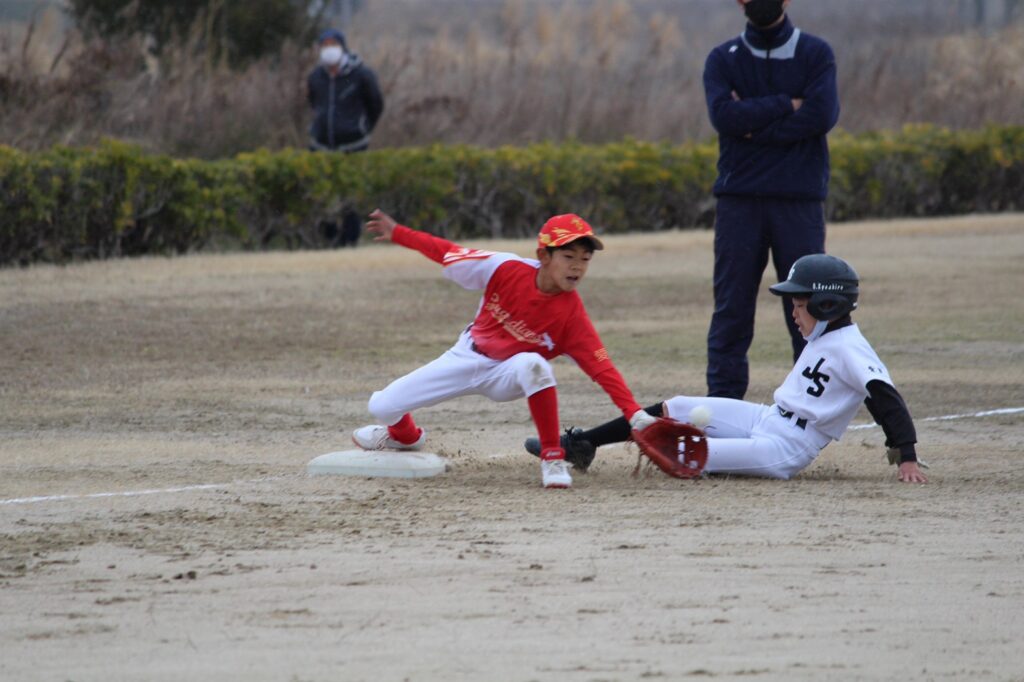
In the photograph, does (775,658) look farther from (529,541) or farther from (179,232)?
(179,232)

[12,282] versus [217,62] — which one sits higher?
[217,62]

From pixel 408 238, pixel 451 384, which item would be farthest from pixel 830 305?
pixel 408 238

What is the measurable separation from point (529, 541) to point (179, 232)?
11.5m

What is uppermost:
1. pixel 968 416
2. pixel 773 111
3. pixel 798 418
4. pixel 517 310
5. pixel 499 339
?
pixel 773 111

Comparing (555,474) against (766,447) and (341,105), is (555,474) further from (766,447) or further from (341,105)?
(341,105)

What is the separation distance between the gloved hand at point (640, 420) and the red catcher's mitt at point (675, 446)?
→ 0.10ft

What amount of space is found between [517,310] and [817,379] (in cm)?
132

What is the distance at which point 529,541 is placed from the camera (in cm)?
595

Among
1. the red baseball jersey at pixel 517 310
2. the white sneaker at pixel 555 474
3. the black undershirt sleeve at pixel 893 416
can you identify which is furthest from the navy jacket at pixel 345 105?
the black undershirt sleeve at pixel 893 416

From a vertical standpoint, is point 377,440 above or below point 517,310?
below

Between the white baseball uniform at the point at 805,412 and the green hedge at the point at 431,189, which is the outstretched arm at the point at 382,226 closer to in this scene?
the white baseball uniform at the point at 805,412

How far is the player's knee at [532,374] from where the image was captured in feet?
22.9

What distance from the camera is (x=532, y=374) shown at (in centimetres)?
696

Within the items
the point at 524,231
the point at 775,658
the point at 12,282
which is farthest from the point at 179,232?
the point at 775,658
